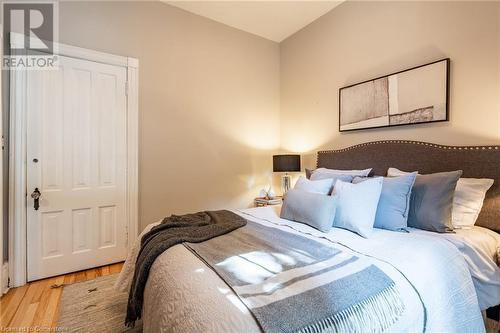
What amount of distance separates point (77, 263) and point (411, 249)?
2.88 m

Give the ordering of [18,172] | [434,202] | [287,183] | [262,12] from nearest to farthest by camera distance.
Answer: [434,202] < [18,172] < [262,12] < [287,183]

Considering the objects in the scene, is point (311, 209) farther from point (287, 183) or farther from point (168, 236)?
point (287, 183)

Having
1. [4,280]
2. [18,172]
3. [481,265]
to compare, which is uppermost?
[18,172]

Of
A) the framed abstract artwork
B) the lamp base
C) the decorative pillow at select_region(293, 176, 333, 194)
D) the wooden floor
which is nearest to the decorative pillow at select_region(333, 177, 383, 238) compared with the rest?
the decorative pillow at select_region(293, 176, 333, 194)

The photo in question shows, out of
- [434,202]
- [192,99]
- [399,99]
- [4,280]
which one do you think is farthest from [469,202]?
[4,280]

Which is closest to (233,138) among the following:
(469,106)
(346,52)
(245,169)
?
(245,169)

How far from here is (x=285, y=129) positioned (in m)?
3.68

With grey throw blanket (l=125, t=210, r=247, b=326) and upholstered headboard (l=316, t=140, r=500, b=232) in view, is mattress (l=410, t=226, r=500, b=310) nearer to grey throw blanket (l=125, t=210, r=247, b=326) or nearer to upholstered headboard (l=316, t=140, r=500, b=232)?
upholstered headboard (l=316, t=140, r=500, b=232)

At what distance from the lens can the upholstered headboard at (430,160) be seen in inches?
67.2

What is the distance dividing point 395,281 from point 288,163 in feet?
7.12

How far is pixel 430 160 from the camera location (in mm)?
2012

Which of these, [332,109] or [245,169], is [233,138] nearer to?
[245,169]

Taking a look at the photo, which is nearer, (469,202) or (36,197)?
(469,202)

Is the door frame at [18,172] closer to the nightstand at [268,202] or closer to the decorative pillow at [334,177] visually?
the nightstand at [268,202]
